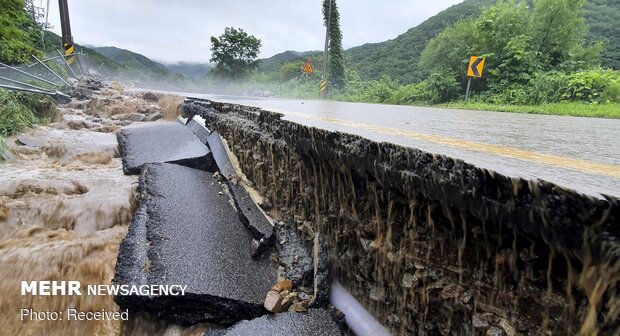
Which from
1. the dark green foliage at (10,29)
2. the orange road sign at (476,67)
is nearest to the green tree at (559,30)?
the orange road sign at (476,67)

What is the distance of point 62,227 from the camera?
3.16 m

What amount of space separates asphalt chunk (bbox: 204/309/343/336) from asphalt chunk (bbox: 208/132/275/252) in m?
0.74

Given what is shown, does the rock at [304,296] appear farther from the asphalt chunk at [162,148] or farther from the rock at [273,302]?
the asphalt chunk at [162,148]

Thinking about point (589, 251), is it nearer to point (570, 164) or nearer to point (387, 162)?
point (570, 164)

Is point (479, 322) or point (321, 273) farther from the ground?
point (479, 322)

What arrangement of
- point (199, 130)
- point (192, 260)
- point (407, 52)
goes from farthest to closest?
point (407, 52), point (199, 130), point (192, 260)

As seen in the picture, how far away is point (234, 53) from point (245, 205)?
34.5 metres

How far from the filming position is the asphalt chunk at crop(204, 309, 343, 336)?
187 centimetres

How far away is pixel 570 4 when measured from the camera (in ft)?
42.7

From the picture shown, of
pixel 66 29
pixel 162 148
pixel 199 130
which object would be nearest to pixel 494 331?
pixel 162 148

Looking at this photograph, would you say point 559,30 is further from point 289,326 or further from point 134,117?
point 289,326

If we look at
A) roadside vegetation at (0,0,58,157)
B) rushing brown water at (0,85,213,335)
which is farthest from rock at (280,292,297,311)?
roadside vegetation at (0,0,58,157)

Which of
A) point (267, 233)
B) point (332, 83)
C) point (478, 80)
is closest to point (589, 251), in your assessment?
point (267, 233)

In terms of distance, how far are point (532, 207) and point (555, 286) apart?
0.95 ft
